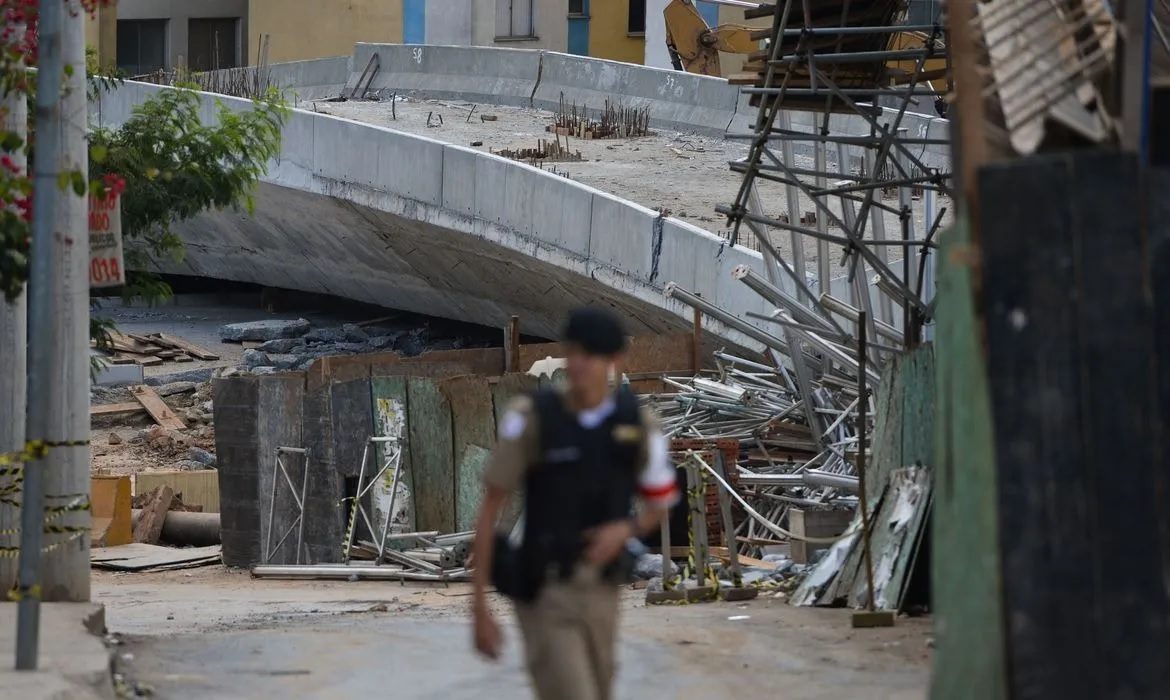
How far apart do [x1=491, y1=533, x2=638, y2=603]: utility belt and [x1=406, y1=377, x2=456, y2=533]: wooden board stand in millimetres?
10516

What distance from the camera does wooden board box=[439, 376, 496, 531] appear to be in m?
15.6

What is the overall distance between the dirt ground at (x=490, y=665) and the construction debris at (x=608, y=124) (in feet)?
70.4

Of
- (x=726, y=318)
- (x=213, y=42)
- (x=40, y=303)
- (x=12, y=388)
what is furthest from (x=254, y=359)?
(x=213, y=42)

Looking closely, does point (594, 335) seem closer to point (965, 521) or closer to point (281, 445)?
point (965, 521)

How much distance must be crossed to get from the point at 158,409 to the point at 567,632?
21.4 m

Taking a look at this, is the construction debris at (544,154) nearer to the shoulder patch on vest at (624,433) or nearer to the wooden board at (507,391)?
the wooden board at (507,391)

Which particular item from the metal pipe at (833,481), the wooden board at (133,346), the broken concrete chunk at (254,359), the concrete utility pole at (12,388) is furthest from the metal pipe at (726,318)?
the wooden board at (133,346)

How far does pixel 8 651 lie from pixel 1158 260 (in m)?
5.57

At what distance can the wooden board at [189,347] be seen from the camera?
95.5 ft

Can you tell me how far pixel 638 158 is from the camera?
99.4ft

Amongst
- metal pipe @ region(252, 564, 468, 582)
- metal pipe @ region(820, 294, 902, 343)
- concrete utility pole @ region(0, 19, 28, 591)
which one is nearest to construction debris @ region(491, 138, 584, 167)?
metal pipe @ region(820, 294, 902, 343)

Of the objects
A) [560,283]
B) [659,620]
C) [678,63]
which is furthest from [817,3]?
[678,63]

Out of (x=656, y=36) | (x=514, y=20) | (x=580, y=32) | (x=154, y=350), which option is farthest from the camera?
→ (x=580, y=32)

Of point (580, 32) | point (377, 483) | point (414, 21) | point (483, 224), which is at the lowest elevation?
point (377, 483)
